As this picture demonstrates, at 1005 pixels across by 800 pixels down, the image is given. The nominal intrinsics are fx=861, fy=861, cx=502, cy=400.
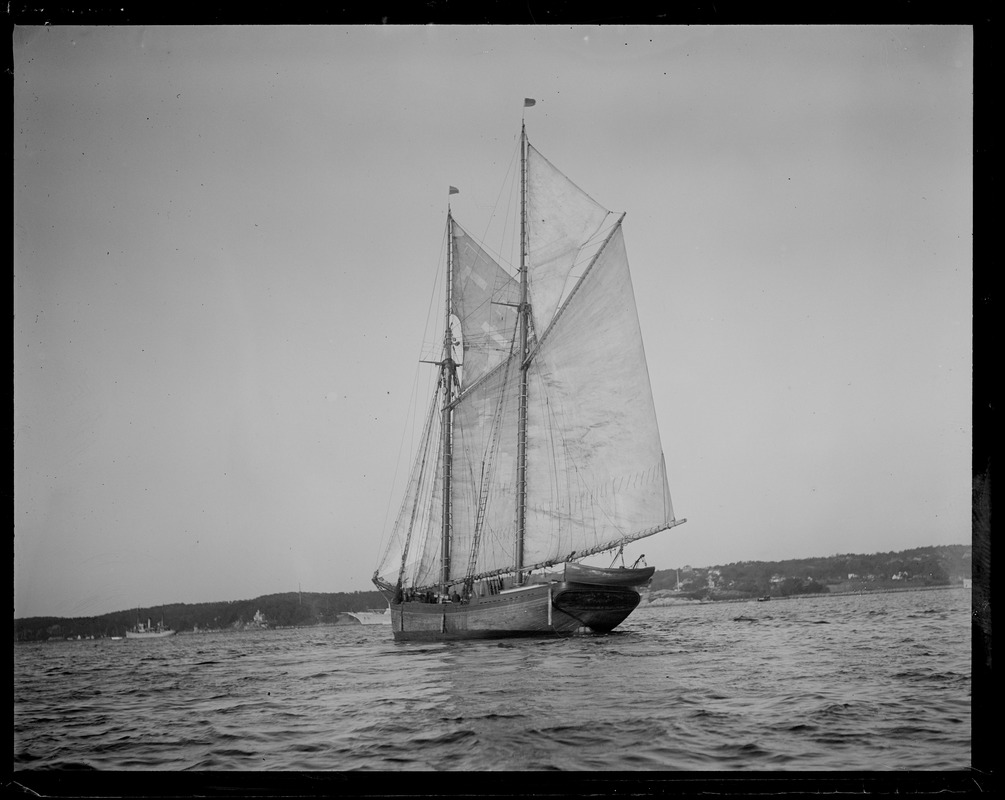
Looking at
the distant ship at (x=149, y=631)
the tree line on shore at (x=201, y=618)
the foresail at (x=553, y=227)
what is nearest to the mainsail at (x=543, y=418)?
the foresail at (x=553, y=227)

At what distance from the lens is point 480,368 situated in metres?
9.85

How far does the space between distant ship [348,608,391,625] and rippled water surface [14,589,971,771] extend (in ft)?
1.23

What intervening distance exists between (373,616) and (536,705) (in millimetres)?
1587

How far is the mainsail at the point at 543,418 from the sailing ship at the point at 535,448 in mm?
21

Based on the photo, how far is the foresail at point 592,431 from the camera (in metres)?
6.32

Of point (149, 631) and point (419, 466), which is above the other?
point (419, 466)

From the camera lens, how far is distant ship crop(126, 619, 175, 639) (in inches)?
171

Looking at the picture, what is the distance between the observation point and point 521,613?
29.0ft

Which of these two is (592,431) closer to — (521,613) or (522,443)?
(522,443)

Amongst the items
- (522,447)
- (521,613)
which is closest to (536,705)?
(521,613)

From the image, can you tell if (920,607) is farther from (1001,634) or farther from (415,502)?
(415,502)

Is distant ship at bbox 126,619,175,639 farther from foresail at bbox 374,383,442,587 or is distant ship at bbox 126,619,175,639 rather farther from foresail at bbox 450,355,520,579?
foresail at bbox 450,355,520,579
